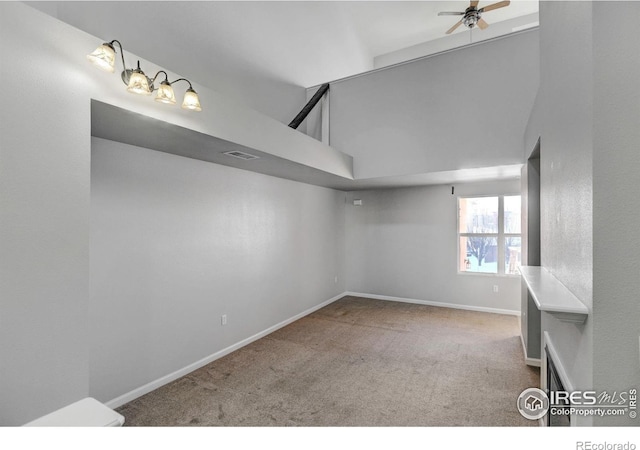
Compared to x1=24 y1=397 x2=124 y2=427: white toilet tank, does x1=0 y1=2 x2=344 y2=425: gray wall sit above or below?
above

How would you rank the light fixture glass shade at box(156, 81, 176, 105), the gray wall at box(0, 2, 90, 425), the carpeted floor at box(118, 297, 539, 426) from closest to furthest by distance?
the gray wall at box(0, 2, 90, 425) < the light fixture glass shade at box(156, 81, 176, 105) < the carpeted floor at box(118, 297, 539, 426)

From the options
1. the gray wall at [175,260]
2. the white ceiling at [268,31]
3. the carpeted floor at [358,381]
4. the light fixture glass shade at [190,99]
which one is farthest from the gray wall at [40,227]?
the white ceiling at [268,31]

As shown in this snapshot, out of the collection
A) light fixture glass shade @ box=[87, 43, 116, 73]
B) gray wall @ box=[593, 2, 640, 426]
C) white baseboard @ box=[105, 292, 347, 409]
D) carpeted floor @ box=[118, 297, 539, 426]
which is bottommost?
carpeted floor @ box=[118, 297, 539, 426]

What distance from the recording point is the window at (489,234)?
16.6 ft

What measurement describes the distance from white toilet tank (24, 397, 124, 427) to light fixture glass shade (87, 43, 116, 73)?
171cm

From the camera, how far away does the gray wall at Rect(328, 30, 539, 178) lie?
3.59 m

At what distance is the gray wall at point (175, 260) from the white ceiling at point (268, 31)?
108cm

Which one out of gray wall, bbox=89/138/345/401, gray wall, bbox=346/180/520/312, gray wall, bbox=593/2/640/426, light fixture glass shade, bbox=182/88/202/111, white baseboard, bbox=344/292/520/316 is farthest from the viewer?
gray wall, bbox=346/180/520/312

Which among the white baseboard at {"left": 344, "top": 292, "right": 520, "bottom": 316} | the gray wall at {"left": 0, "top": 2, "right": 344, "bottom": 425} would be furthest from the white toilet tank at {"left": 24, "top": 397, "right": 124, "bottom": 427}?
the white baseboard at {"left": 344, "top": 292, "right": 520, "bottom": 316}

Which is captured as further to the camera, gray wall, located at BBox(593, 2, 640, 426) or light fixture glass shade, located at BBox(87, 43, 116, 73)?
light fixture glass shade, located at BBox(87, 43, 116, 73)

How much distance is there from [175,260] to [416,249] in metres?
4.31

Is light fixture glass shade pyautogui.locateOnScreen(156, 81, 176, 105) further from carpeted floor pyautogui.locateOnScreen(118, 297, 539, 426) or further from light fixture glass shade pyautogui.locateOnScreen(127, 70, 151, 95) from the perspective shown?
carpeted floor pyautogui.locateOnScreen(118, 297, 539, 426)
